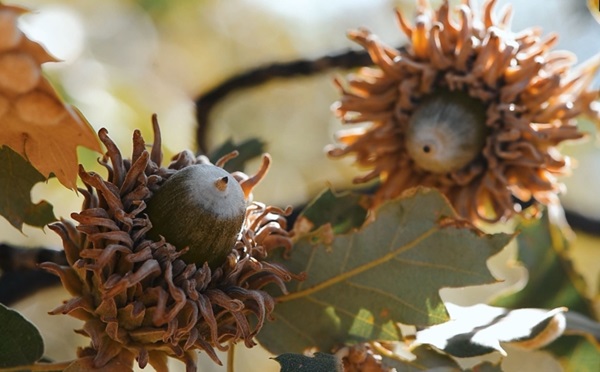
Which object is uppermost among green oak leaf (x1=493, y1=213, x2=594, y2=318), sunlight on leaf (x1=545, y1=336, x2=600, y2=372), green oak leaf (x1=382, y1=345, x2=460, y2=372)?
green oak leaf (x1=382, y1=345, x2=460, y2=372)

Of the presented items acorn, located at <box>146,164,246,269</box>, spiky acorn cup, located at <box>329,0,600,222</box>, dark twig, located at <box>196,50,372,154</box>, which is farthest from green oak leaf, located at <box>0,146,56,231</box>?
dark twig, located at <box>196,50,372,154</box>

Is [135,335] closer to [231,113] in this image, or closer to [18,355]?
[18,355]

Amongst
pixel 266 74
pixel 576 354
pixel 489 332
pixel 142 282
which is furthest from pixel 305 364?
pixel 266 74

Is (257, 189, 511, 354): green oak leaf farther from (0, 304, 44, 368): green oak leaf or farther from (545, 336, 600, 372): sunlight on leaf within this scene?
(545, 336, 600, 372): sunlight on leaf

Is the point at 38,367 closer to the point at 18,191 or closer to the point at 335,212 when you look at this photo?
the point at 18,191

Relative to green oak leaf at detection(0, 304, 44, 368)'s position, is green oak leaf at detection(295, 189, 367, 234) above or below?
above

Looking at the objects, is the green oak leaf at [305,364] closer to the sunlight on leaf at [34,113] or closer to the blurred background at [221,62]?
the sunlight on leaf at [34,113]

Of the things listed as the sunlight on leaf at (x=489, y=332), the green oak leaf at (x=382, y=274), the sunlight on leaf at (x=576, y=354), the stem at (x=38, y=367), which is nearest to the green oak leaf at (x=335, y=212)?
the green oak leaf at (x=382, y=274)
